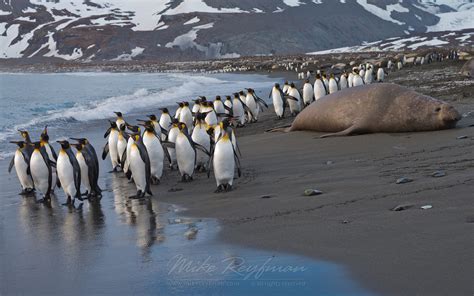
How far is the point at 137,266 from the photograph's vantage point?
389 centimetres

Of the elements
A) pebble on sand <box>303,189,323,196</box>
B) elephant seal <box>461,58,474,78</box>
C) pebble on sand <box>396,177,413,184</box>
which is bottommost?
pebble on sand <box>303,189,323,196</box>

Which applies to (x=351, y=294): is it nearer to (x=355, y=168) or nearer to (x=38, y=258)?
(x=38, y=258)

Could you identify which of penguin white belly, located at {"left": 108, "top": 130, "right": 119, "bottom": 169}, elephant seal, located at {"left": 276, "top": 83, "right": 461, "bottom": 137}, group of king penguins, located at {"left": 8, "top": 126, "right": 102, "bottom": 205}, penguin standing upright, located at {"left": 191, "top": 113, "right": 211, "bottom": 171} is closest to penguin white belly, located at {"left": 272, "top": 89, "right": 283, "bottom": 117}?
elephant seal, located at {"left": 276, "top": 83, "right": 461, "bottom": 137}

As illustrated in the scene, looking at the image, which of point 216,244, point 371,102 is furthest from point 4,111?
point 216,244

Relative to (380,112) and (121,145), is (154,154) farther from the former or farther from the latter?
(380,112)

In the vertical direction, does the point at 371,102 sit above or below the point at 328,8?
below

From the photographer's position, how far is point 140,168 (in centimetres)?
668

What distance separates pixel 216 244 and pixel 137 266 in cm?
60

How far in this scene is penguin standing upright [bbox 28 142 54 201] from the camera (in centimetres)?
699

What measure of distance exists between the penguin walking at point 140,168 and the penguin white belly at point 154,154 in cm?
40

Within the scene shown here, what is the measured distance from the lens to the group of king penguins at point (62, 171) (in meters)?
6.62

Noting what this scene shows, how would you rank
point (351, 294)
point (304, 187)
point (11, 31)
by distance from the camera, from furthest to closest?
point (11, 31)
point (304, 187)
point (351, 294)

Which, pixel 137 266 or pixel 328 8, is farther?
pixel 328 8

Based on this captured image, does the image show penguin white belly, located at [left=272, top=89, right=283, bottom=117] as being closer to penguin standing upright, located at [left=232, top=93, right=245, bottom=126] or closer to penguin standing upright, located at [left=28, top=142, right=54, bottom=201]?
penguin standing upright, located at [left=232, top=93, right=245, bottom=126]
